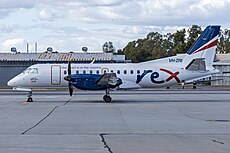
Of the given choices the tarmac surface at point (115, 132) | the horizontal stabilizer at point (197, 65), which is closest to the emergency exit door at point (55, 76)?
the horizontal stabilizer at point (197, 65)

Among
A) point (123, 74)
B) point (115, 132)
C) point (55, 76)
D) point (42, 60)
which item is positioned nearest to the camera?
point (115, 132)

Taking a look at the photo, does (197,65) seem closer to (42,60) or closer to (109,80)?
(109,80)

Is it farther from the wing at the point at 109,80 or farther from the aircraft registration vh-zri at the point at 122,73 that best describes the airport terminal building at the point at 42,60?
the wing at the point at 109,80

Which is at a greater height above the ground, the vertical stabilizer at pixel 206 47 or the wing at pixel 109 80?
the vertical stabilizer at pixel 206 47

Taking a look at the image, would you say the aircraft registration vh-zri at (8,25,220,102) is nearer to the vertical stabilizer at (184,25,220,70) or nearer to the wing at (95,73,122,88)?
the wing at (95,73,122,88)

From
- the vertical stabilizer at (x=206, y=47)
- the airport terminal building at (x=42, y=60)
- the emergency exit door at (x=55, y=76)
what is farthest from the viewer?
the airport terminal building at (x=42, y=60)

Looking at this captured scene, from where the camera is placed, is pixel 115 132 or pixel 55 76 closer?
pixel 115 132

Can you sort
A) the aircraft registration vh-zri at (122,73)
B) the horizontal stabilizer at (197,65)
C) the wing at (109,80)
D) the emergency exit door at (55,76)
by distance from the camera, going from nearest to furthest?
the wing at (109,80), the aircraft registration vh-zri at (122,73), the emergency exit door at (55,76), the horizontal stabilizer at (197,65)

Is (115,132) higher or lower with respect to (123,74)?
lower

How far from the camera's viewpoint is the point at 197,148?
529 inches

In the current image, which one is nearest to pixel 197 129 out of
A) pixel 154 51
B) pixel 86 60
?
pixel 86 60

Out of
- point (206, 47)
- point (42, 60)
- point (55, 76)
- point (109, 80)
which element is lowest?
point (109, 80)

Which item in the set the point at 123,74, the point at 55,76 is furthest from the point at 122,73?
the point at 55,76

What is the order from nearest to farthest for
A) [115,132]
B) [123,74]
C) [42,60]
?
[115,132], [123,74], [42,60]
